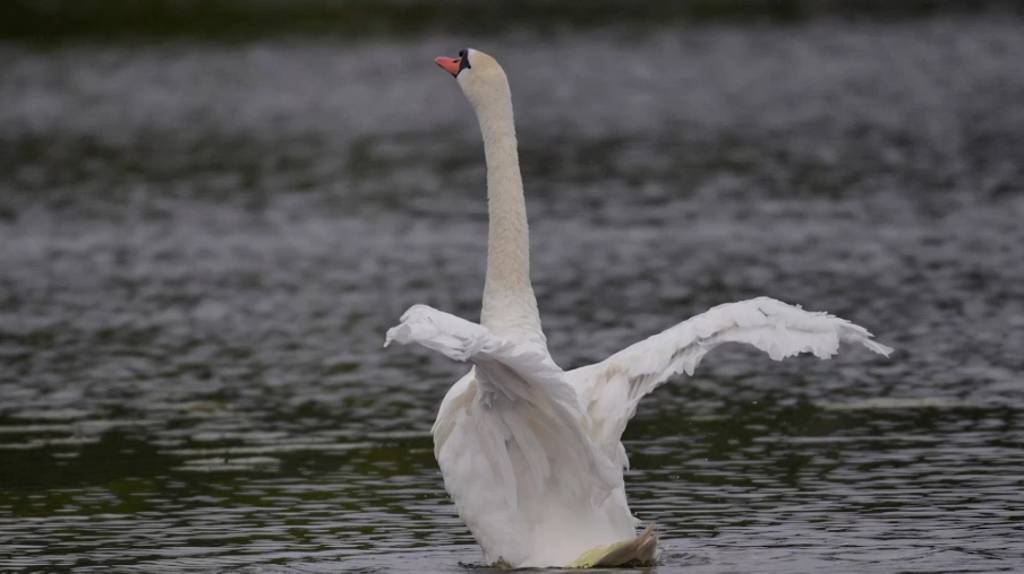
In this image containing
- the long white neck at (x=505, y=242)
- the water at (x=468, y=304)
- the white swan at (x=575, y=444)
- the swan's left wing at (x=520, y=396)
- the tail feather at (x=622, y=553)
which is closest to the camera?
the swan's left wing at (x=520, y=396)

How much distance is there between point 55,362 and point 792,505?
933 centimetres

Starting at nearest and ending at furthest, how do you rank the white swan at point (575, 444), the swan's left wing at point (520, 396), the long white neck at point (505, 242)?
the swan's left wing at point (520, 396) < the white swan at point (575, 444) < the long white neck at point (505, 242)

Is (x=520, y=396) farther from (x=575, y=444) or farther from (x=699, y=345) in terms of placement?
(x=699, y=345)

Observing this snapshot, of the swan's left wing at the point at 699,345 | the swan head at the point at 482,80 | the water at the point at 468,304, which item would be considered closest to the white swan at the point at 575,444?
the swan's left wing at the point at 699,345

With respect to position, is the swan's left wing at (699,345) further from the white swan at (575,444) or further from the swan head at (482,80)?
the swan head at (482,80)

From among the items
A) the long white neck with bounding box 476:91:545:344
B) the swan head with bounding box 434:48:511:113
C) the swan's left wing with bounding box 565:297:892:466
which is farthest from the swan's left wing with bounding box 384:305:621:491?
the swan head with bounding box 434:48:511:113

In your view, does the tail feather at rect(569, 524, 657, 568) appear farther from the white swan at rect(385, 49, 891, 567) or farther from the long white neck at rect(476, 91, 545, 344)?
the long white neck at rect(476, 91, 545, 344)

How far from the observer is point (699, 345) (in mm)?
11891

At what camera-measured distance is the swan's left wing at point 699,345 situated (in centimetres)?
1184

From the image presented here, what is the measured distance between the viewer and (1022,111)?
4178cm

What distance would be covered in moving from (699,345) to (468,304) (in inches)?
449

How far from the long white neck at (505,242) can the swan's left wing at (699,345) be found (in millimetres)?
510

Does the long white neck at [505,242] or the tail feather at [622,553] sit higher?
the long white neck at [505,242]

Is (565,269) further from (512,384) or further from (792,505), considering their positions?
(512,384)
